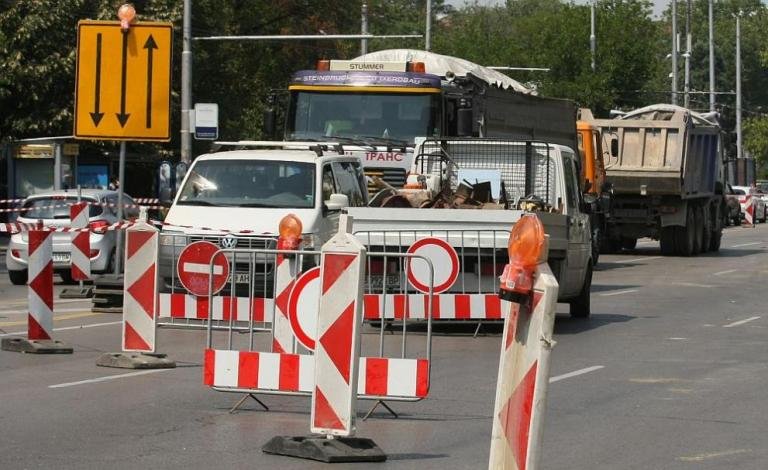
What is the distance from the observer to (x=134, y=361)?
13555mm

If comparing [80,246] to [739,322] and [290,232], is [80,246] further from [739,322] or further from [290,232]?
[290,232]

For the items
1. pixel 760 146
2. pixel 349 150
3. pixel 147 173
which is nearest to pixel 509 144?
pixel 349 150

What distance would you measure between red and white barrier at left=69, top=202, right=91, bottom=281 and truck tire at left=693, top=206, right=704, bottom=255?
1905 centimetres

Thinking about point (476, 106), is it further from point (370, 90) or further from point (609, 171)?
point (609, 171)

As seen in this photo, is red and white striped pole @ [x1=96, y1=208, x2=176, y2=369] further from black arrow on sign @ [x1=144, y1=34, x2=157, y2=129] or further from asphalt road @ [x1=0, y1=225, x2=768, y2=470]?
black arrow on sign @ [x1=144, y1=34, x2=157, y2=129]

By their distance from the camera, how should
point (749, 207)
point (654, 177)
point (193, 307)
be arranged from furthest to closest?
point (749, 207)
point (654, 177)
point (193, 307)

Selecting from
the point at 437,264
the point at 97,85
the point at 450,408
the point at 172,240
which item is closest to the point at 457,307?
the point at 437,264

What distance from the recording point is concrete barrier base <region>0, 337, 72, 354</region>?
1479 cm

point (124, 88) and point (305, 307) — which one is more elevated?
point (124, 88)

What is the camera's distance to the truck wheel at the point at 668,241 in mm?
37375

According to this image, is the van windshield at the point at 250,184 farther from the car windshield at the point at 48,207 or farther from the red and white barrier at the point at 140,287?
the car windshield at the point at 48,207

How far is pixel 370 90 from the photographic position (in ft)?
84.4

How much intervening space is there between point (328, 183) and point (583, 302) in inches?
134

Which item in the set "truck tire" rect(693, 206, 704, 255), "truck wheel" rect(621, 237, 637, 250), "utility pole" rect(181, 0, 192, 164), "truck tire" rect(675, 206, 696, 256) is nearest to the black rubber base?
"utility pole" rect(181, 0, 192, 164)
